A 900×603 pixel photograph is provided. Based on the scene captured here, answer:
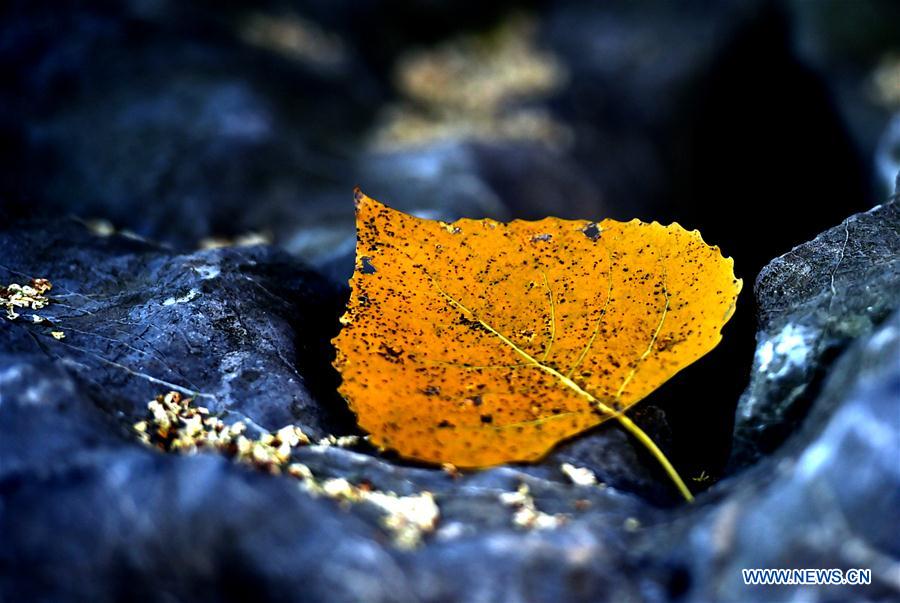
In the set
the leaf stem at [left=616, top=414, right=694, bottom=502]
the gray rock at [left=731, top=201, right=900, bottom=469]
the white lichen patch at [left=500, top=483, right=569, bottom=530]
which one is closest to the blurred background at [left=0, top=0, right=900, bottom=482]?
the gray rock at [left=731, top=201, right=900, bottom=469]

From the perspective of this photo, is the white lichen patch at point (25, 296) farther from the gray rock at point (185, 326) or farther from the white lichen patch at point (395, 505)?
the white lichen patch at point (395, 505)

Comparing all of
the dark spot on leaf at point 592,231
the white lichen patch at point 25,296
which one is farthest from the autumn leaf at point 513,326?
the white lichen patch at point 25,296

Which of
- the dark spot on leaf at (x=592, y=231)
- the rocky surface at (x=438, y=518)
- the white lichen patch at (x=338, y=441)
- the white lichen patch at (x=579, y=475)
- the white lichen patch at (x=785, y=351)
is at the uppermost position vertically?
the dark spot on leaf at (x=592, y=231)

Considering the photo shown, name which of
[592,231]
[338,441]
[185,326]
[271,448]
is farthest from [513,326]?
[185,326]

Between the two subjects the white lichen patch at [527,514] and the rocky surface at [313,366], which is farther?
the white lichen patch at [527,514]

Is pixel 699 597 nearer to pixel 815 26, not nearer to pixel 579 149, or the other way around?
pixel 579 149

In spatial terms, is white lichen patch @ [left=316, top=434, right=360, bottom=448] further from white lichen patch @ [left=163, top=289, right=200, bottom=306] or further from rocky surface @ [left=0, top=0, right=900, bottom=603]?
white lichen patch @ [left=163, top=289, right=200, bottom=306]

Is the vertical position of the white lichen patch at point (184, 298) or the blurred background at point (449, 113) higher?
the blurred background at point (449, 113)

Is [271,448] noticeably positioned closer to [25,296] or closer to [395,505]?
[395,505]
